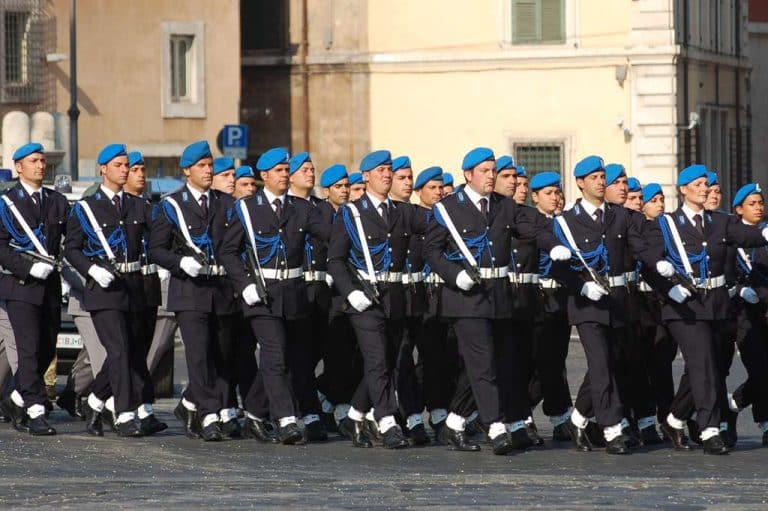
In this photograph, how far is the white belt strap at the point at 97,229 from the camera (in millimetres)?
16641

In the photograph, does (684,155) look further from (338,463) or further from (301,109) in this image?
(338,463)

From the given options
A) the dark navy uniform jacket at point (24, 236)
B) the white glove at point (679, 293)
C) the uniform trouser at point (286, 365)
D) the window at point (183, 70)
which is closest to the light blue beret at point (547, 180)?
the white glove at point (679, 293)

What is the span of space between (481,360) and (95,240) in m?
2.75

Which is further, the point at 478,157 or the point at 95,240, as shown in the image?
the point at 95,240

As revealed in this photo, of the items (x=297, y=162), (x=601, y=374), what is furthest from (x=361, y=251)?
(x=601, y=374)

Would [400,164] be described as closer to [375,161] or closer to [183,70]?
[375,161]

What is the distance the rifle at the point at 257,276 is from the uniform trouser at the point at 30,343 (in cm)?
151

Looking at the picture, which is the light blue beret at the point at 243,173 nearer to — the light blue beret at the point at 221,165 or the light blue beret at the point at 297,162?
the light blue beret at the point at 221,165

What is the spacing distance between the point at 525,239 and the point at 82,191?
9.18 m

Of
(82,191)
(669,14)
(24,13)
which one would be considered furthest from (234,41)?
(82,191)

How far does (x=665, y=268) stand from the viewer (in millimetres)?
15719

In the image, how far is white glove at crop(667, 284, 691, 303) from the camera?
1589 cm

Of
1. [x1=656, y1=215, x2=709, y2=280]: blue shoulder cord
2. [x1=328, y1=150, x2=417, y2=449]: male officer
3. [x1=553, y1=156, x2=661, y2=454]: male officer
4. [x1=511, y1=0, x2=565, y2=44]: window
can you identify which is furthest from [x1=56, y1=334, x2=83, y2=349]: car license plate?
[x1=511, y1=0, x2=565, y2=44]: window

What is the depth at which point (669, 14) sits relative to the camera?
44.6 meters
